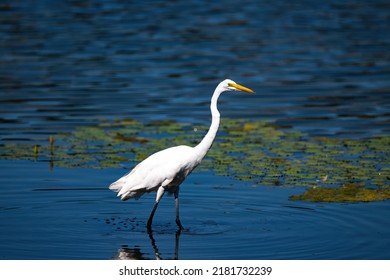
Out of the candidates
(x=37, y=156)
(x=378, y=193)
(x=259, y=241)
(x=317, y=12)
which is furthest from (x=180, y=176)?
(x=317, y=12)

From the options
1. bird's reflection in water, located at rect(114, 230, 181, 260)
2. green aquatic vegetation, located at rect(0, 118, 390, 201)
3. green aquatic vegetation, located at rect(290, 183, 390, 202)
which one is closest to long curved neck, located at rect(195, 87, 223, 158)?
bird's reflection in water, located at rect(114, 230, 181, 260)

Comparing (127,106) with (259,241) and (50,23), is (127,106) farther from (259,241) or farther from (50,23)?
(50,23)

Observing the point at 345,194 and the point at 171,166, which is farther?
the point at 345,194

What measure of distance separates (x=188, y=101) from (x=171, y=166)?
10.5 metres

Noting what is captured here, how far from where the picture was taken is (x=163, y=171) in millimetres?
10562

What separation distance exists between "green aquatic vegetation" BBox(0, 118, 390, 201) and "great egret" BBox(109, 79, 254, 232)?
2298mm

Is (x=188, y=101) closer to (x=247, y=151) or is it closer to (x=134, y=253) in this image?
(x=247, y=151)

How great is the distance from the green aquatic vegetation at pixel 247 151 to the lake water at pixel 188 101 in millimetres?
303

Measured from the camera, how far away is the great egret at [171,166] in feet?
34.4

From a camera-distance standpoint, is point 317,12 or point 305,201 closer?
point 305,201

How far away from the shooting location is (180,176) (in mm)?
10727

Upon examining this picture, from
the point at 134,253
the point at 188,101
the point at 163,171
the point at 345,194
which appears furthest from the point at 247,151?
the point at 188,101

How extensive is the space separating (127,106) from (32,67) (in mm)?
7331

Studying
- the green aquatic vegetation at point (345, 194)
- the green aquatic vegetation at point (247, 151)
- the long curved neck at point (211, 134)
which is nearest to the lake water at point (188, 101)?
the green aquatic vegetation at point (345, 194)
